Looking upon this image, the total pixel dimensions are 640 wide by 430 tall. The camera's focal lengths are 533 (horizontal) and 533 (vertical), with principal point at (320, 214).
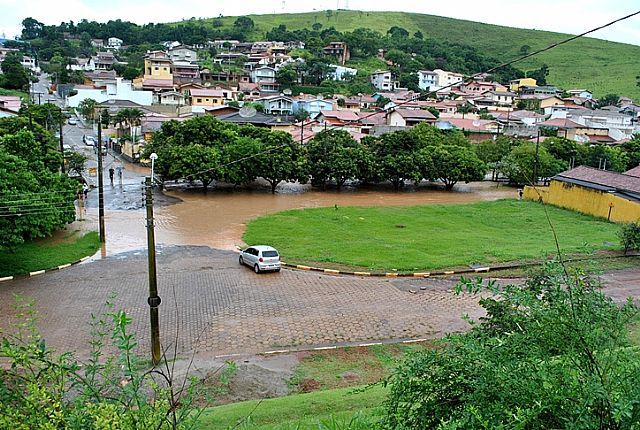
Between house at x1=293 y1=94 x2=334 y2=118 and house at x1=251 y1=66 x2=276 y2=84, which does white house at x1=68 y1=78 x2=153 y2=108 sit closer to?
house at x1=293 y1=94 x2=334 y2=118

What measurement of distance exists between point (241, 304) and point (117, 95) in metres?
64.1

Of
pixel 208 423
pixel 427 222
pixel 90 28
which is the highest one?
pixel 90 28

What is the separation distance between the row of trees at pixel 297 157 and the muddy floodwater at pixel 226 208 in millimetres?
1185

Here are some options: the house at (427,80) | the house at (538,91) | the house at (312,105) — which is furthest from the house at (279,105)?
the house at (538,91)

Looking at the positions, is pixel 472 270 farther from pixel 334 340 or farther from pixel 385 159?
pixel 385 159

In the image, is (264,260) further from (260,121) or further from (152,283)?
(260,121)

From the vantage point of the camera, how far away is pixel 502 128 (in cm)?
6206

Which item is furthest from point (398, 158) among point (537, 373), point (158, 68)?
point (158, 68)

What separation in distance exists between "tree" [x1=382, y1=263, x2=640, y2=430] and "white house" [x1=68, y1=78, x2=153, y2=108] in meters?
72.4

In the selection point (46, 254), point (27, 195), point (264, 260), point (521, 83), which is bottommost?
point (46, 254)

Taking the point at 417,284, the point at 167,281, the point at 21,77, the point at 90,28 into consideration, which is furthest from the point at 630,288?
the point at 90,28

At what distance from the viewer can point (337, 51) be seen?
379ft

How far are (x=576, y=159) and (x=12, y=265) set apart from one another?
4359 cm

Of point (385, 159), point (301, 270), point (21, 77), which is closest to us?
point (301, 270)
